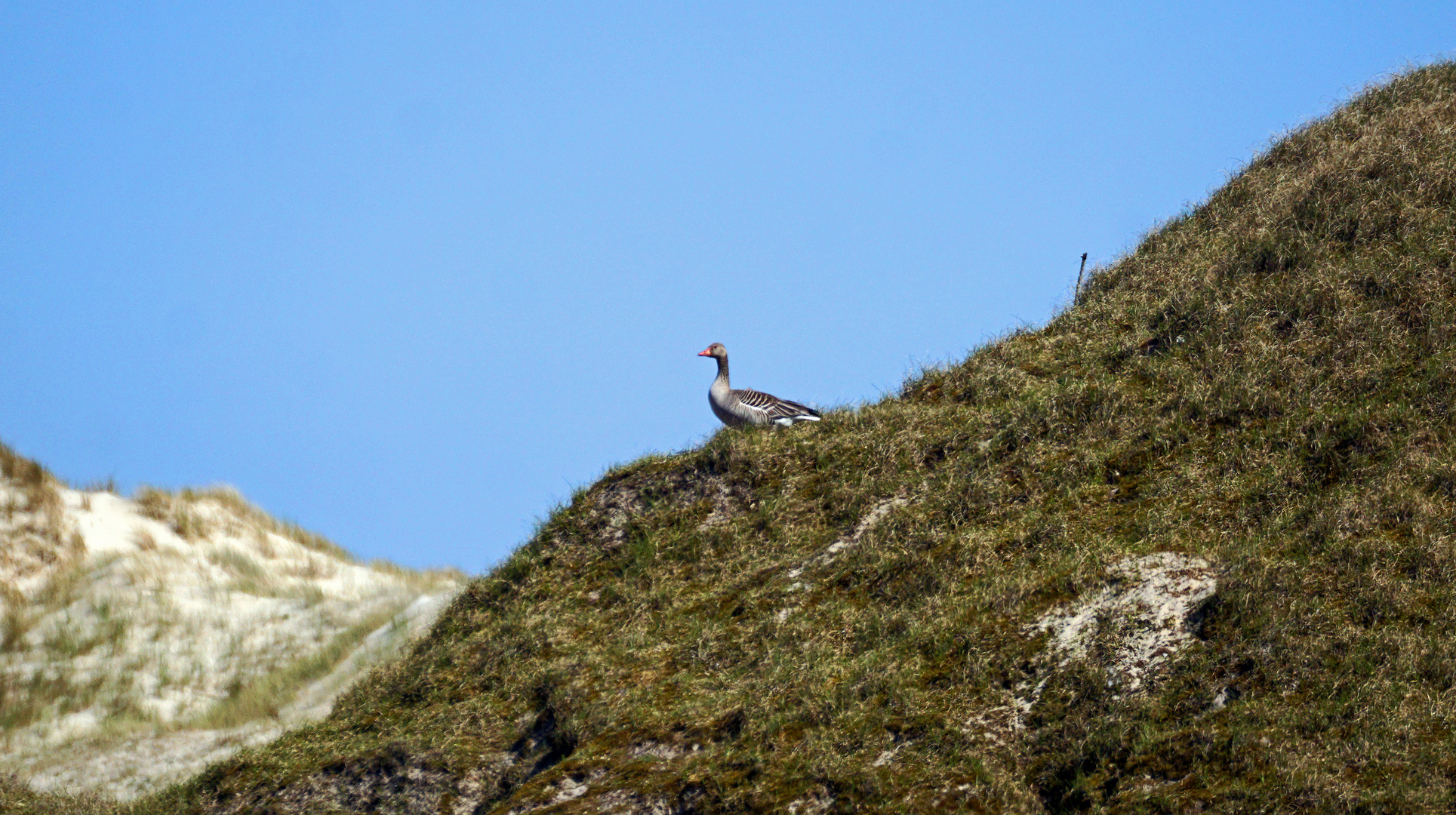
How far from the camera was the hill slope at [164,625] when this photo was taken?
21938 millimetres

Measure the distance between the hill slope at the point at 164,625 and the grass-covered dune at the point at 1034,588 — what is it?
6.58 meters

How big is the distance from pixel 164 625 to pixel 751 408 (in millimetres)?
14922

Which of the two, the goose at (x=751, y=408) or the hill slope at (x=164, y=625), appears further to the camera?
the hill slope at (x=164, y=625)

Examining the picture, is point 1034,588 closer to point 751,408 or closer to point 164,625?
point 751,408

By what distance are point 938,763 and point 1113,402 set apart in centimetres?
699

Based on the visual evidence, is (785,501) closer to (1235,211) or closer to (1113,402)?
(1113,402)

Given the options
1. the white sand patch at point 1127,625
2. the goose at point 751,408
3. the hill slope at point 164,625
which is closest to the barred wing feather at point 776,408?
the goose at point 751,408

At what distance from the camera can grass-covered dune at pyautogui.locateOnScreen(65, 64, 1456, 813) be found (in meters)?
10.5

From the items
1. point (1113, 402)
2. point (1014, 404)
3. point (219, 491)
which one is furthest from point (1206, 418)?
point (219, 491)

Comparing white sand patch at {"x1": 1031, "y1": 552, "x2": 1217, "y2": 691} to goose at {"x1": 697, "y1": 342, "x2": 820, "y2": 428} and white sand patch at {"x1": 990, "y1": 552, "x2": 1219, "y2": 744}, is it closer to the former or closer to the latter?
white sand patch at {"x1": 990, "y1": 552, "x2": 1219, "y2": 744}

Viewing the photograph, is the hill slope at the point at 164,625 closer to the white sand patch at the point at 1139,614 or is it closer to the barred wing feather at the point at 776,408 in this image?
the barred wing feather at the point at 776,408

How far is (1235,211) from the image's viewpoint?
21.1 metres

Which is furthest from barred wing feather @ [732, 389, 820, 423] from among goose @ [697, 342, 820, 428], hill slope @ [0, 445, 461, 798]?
hill slope @ [0, 445, 461, 798]

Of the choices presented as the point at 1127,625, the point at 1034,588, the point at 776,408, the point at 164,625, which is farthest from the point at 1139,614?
the point at 164,625
